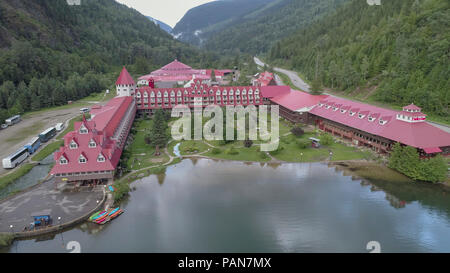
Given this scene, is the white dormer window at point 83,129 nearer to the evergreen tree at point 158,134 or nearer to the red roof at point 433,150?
the evergreen tree at point 158,134

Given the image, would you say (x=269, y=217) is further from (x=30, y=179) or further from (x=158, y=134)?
(x=30, y=179)

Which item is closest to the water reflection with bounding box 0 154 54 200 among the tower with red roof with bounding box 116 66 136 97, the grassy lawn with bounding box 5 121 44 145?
the grassy lawn with bounding box 5 121 44 145


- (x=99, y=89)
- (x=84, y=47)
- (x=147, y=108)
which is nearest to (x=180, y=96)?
(x=147, y=108)

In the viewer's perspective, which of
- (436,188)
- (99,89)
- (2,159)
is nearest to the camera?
(436,188)

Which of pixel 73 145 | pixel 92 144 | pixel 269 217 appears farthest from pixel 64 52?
pixel 269 217

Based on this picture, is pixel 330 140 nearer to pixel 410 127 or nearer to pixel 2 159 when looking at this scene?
pixel 410 127

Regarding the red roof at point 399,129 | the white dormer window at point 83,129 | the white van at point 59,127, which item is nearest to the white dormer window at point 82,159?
the white dormer window at point 83,129
